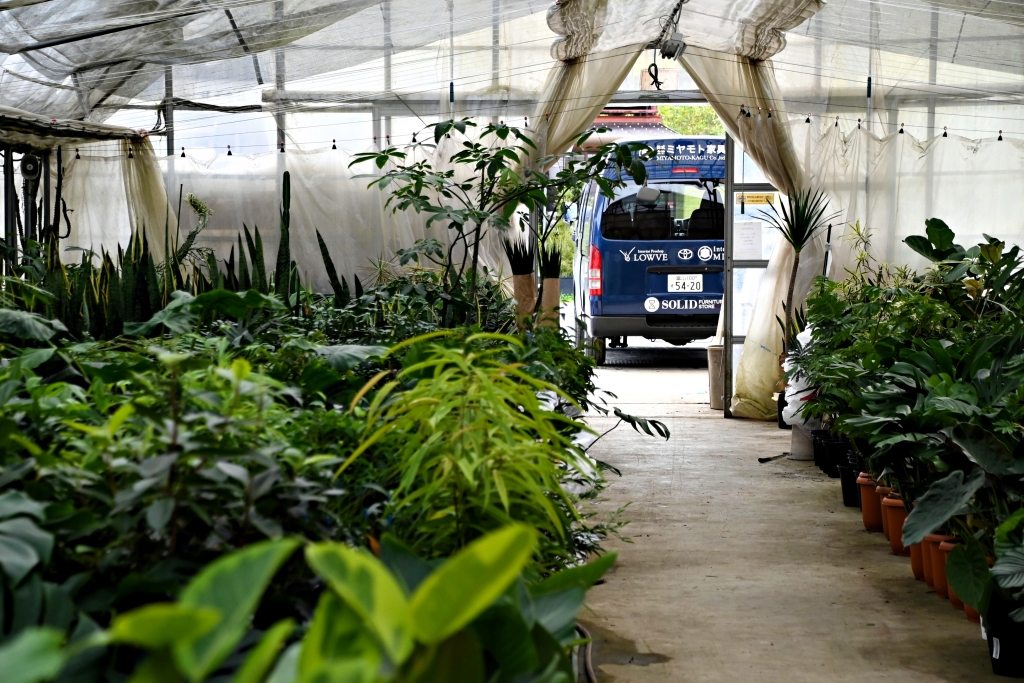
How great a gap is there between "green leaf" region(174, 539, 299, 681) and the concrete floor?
2134 mm

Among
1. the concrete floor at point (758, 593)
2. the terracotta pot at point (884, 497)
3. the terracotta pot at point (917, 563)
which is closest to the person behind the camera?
the concrete floor at point (758, 593)

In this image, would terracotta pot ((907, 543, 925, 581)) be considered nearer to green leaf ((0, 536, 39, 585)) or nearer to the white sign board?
green leaf ((0, 536, 39, 585))

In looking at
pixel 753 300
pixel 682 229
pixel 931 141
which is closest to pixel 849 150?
pixel 931 141

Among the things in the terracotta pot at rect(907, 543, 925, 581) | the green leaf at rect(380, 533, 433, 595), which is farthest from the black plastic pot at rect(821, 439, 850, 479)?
the green leaf at rect(380, 533, 433, 595)

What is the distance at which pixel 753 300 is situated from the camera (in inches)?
297

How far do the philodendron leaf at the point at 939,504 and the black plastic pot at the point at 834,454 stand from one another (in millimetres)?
2437

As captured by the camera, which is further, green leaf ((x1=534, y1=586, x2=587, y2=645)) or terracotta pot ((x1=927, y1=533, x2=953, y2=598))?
terracotta pot ((x1=927, y1=533, x2=953, y2=598))

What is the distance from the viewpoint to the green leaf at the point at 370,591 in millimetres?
618

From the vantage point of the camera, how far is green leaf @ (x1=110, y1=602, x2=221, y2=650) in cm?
55

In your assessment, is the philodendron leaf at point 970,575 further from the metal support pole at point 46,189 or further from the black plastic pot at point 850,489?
the metal support pole at point 46,189

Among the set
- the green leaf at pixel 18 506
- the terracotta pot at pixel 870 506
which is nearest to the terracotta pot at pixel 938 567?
the terracotta pot at pixel 870 506

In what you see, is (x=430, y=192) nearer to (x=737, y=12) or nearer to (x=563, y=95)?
(x=563, y=95)

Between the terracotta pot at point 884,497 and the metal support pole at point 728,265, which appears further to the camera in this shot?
the metal support pole at point 728,265

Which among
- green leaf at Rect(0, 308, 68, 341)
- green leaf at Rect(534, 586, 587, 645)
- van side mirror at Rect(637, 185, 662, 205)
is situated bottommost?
green leaf at Rect(534, 586, 587, 645)
